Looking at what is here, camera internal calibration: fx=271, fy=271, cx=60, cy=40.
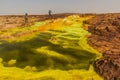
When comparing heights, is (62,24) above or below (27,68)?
above

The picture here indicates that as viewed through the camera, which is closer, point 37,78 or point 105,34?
point 37,78

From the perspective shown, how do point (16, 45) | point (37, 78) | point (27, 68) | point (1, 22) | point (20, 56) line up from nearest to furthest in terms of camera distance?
point (37, 78) → point (27, 68) → point (20, 56) → point (16, 45) → point (1, 22)

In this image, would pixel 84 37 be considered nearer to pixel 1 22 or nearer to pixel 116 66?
pixel 116 66

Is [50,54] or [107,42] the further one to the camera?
[107,42]

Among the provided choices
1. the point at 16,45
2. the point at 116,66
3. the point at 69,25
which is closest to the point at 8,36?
the point at 16,45

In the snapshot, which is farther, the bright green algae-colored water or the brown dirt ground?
the brown dirt ground

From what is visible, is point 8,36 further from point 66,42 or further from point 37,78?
point 37,78

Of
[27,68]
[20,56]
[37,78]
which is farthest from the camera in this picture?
[20,56]

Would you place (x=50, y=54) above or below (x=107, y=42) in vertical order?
below

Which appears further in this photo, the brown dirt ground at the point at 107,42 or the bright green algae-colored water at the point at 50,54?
the brown dirt ground at the point at 107,42
